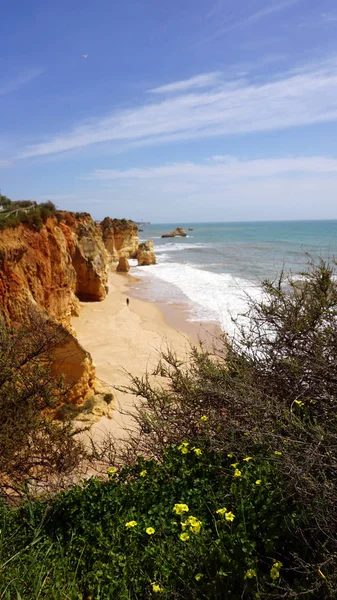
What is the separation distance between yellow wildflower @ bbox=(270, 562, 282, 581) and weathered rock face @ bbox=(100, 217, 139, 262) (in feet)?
151

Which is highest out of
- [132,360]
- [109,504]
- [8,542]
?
[109,504]

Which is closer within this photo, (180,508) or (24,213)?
(180,508)

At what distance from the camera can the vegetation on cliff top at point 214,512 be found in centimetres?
252

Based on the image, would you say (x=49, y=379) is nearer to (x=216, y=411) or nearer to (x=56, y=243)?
(x=216, y=411)

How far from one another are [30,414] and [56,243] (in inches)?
359

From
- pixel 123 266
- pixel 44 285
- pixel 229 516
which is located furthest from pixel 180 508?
pixel 123 266

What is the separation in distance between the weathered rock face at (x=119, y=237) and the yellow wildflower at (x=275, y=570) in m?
46.0

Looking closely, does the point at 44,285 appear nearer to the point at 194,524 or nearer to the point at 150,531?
the point at 150,531

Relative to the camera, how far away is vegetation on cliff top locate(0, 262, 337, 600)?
2.52 metres

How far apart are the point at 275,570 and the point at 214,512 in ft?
2.69

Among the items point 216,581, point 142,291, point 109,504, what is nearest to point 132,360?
point 109,504

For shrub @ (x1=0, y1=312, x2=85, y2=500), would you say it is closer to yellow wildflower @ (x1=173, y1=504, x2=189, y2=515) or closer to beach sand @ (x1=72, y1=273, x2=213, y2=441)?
yellow wildflower @ (x1=173, y1=504, x2=189, y2=515)

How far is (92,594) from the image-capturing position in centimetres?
270

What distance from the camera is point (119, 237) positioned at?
170 ft
